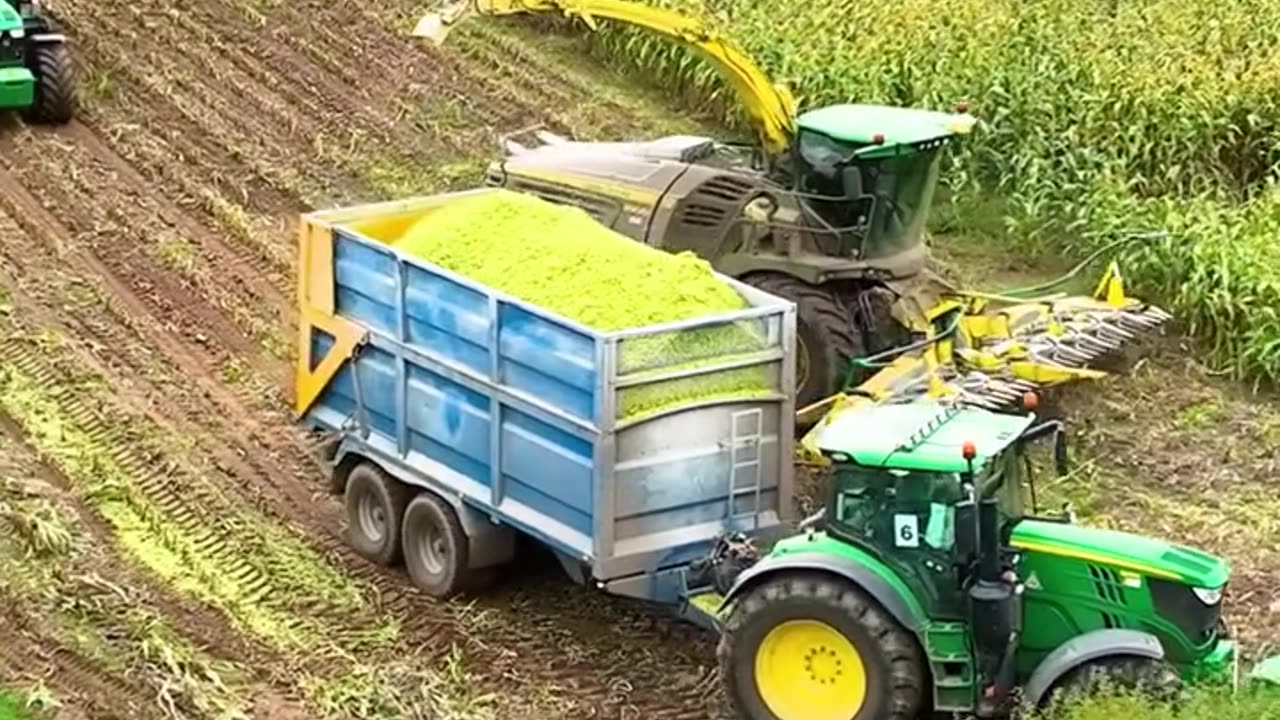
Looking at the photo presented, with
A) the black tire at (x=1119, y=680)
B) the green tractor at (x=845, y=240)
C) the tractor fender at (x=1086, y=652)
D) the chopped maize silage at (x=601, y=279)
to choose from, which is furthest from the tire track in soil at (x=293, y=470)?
the black tire at (x=1119, y=680)

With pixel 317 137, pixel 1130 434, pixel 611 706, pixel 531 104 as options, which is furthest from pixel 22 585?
pixel 531 104

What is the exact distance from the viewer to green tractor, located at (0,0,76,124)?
16609 millimetres

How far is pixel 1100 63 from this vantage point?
16.5 m

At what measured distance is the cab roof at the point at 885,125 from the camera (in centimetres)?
1220

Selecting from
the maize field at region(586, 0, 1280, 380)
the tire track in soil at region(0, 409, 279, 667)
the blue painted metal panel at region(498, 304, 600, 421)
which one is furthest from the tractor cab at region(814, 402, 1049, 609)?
the maize field at region(586, 0, 1280, 380)

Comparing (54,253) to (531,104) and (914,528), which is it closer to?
(531,104)

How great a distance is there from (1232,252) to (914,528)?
6021mm

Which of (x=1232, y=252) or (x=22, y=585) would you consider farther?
(x=1232, y=252)

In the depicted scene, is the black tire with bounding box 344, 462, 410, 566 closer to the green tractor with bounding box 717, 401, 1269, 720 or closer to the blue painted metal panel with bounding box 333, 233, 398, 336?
the blue painted metal panel with bounding box 333, 233, 398, 336

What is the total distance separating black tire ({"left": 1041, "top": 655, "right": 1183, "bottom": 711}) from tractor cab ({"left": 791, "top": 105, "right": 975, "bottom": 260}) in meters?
4.44

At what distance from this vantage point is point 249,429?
12.5m

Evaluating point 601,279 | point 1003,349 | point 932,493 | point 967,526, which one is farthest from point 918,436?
point 1003,349

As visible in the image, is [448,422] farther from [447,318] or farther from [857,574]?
[857,574]

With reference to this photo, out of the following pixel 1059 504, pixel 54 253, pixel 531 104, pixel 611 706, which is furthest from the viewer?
pixel 531 104
